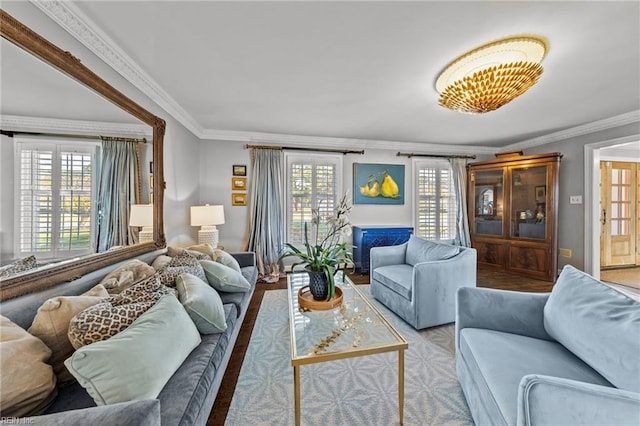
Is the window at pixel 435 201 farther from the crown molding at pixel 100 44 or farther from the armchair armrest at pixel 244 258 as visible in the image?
the crown molding at pixel 100 44

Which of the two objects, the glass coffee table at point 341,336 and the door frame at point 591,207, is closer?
the glass coffee table at point 341,336

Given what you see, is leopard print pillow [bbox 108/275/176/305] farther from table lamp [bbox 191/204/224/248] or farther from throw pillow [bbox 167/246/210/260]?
table lamp [bbox 191/204/224/248]

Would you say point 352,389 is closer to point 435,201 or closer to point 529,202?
point 435,201

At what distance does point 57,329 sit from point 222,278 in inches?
41.1

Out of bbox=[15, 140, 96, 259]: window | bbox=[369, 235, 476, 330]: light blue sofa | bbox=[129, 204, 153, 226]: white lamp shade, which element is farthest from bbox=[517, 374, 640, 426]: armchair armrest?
bbox=[129, 204, 153, 226]: white lamp shade

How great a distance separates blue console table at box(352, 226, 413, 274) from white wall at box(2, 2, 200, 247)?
2.69m

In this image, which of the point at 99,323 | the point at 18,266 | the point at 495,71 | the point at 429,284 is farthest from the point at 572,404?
the point at 18,266

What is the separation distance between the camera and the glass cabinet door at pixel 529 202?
3840 mm

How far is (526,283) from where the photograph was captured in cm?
358

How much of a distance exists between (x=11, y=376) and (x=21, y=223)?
86cm

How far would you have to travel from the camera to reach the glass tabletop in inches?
50.1

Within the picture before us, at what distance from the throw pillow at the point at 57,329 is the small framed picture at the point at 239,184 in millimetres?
2987

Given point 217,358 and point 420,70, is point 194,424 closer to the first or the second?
point 217,358

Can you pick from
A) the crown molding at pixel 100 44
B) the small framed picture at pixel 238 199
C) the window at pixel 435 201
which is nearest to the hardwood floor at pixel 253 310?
the window at pixel 435 201
